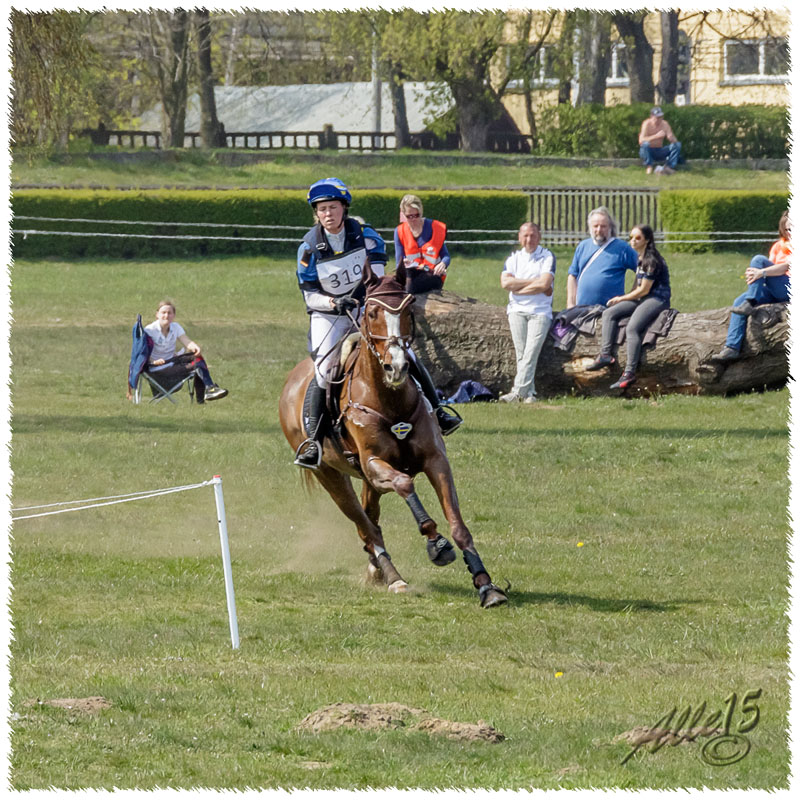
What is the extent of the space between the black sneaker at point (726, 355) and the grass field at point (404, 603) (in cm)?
59

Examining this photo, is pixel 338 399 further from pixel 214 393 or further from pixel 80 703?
pixel 214 393

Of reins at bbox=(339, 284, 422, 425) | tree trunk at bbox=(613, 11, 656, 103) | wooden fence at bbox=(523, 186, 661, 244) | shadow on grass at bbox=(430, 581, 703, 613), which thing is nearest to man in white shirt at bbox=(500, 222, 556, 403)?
reins at bbox=(339, 284, 422, 425)

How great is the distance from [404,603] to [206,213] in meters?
26.5

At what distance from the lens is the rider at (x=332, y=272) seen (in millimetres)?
10898

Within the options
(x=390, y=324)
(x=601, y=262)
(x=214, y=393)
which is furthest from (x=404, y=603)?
(x=214, y=393)

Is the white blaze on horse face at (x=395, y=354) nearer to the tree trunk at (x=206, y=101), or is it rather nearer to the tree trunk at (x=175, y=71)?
the tree trunk at (x=175, y=71)

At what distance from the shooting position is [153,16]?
4850 cm

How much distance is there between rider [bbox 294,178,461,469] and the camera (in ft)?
35.8

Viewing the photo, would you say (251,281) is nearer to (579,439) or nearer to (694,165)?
(579,439)

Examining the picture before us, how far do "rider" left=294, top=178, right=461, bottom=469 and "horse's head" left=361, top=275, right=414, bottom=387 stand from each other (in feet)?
2.48

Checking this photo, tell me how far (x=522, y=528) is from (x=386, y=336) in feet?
11.4

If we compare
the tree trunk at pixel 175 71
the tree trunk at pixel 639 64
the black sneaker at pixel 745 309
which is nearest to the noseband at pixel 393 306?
the black sneaker at pixel 745 309

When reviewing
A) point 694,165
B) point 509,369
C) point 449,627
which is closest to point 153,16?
point 694,165

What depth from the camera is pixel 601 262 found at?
18453mm
